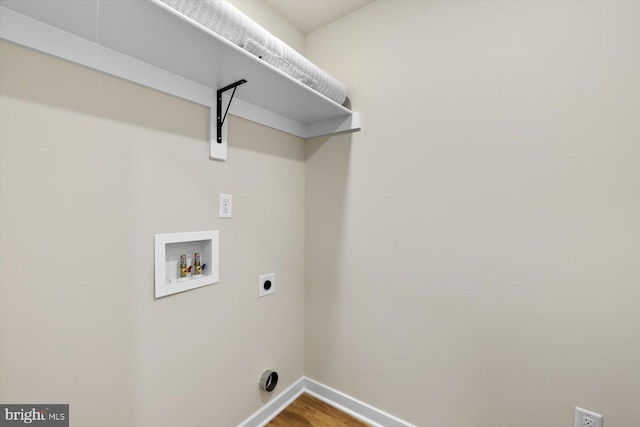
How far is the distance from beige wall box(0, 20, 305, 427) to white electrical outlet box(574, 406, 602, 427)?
1.49 meters

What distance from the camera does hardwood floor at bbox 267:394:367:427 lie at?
1550 millimetres

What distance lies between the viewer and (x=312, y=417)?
5.25 ft

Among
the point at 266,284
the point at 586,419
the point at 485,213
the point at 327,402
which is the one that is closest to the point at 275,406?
the point at 327,402

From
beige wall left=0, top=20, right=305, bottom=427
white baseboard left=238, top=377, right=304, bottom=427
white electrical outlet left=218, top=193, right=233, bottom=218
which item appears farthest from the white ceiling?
white baseboard left=238, top=377, right=304, bottom=427

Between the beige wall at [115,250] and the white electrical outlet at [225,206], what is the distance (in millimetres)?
38

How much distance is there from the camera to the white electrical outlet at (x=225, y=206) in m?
1.34

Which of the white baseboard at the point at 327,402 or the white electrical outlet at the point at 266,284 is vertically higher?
the white electrical outlet at the point at 266,284

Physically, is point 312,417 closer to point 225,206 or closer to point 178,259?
point 178,259

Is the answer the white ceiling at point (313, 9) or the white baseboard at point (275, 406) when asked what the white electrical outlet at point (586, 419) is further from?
the white ceiling at point (313, 9)

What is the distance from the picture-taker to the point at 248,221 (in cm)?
150

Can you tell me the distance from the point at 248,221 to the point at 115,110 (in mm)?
755
